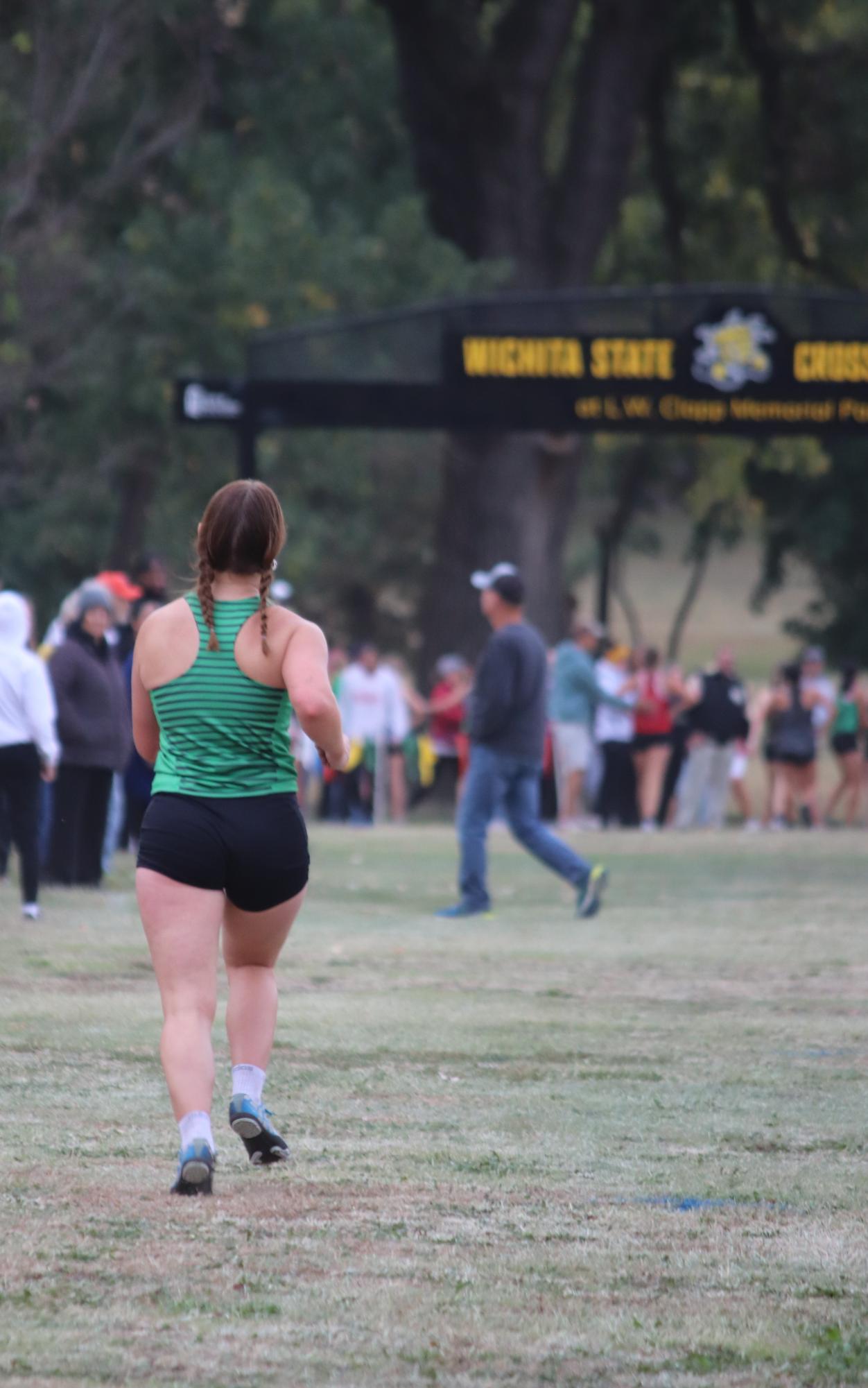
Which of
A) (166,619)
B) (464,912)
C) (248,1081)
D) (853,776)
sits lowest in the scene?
(464,912)

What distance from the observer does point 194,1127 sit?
538cm

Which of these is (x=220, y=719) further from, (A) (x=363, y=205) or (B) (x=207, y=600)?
(A) (x=363, y=205)

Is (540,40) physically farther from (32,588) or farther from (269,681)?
(269,681)

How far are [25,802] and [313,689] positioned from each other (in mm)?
7358

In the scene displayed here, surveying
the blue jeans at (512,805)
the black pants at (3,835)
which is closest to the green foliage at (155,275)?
the black pants at (3,835)

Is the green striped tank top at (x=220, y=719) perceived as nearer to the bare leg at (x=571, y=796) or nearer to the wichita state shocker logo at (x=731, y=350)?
the wichita state shocker logo at (x=731, y=350)

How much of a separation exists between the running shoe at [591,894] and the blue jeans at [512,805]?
4 cm

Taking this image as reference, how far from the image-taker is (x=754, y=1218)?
5.34m

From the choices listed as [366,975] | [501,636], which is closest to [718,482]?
[501,636]

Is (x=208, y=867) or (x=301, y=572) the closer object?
(x=208, y=867)

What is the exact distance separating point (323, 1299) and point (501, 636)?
28.2 feet

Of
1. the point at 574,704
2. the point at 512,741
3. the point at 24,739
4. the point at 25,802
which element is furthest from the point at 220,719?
the point at 574,704

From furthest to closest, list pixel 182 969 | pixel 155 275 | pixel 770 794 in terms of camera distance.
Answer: pixel 155 275, pixel 770 794, pixel 182 969

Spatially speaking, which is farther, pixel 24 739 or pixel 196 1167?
pixel 24 739
